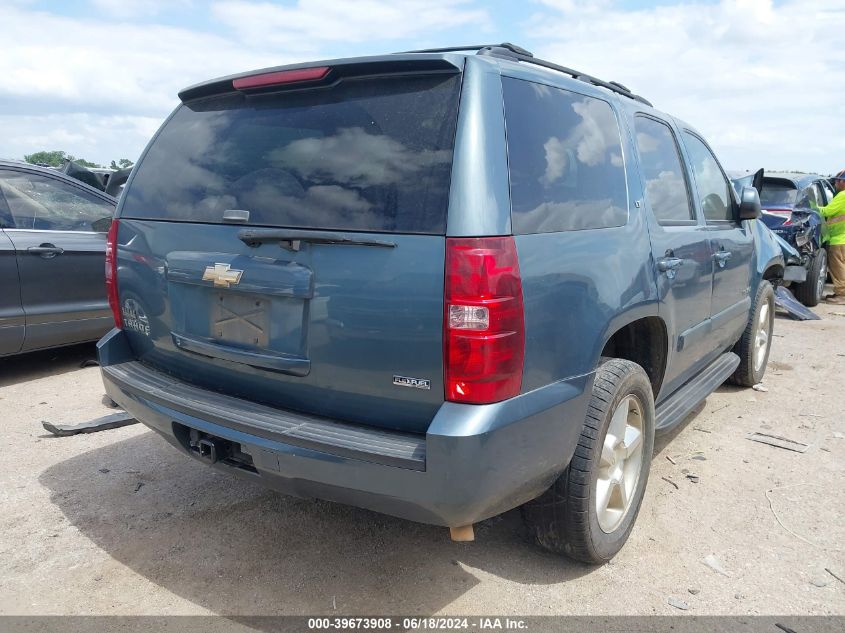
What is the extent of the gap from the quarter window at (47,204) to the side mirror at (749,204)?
498 cm

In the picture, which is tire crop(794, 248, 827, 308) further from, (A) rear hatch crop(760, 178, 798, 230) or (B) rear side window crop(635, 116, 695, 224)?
(B) rear side window crop(635, 116, 695, 224)

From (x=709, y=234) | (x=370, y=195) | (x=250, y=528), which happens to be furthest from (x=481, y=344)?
(x=709, y=234)

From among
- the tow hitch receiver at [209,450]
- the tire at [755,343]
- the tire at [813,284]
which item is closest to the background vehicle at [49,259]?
the tow hitch receiver at [209,450]

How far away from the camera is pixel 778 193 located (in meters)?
9.91

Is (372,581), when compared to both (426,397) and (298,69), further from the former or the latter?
(298,69)

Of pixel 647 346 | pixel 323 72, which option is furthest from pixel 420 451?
pixel 647 346

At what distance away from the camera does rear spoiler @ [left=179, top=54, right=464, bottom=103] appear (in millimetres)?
2289

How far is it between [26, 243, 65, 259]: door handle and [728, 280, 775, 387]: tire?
531 centimetres

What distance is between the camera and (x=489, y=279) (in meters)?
2.09

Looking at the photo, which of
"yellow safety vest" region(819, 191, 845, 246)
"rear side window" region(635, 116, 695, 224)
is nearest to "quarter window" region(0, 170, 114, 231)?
"rear side window" region(635, 116, 695, 224)

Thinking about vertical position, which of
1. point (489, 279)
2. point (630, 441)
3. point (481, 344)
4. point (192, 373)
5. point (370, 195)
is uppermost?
point (370, 195)

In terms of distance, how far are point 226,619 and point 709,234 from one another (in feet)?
10.4

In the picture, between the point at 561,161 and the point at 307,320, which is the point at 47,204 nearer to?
the point at 307,320

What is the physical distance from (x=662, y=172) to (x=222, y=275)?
7.78 feet
